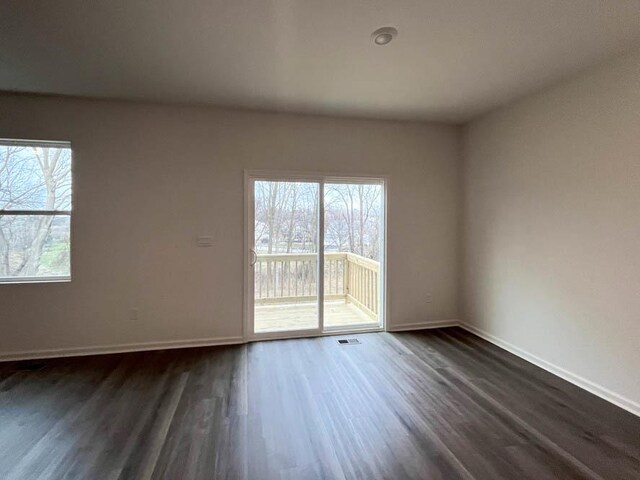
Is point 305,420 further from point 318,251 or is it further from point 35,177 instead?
point 35,177

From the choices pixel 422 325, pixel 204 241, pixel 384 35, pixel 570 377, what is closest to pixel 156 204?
pixel 204 241

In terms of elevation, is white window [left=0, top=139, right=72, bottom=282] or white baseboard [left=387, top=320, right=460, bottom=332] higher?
white window [left=0, top=139, right=72, bottom=282]

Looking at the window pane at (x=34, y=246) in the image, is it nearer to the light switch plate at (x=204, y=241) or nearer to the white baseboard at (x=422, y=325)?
the light switch plate at (x=204, y=241)

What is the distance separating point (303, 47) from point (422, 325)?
3614 millimetres

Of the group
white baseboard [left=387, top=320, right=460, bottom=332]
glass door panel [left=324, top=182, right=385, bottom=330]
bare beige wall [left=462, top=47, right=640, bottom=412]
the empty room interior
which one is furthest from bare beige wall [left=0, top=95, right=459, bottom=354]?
white baseboard [left=387, top=320, right=460, bottom=332]

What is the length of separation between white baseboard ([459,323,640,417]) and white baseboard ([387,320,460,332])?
0.41 metres

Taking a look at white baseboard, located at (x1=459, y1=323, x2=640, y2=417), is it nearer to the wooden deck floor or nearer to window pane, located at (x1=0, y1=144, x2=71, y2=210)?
the wooden deck floor

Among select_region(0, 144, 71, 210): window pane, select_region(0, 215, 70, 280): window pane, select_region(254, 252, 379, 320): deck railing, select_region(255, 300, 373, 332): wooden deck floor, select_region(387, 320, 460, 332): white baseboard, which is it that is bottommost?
select_region(387, 320, 460, 332): white baseboard

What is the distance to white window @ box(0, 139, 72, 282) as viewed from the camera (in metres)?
3.35

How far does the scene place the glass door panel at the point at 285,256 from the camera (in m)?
3.92

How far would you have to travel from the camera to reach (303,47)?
241 cm

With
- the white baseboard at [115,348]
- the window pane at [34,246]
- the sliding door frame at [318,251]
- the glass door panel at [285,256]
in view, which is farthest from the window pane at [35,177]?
the glass door panel at [285,256]

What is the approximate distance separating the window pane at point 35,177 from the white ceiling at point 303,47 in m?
0.63

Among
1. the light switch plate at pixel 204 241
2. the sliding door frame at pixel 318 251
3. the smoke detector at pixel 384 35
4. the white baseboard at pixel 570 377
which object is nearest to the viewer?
the smoke detector at pixel 384 35
